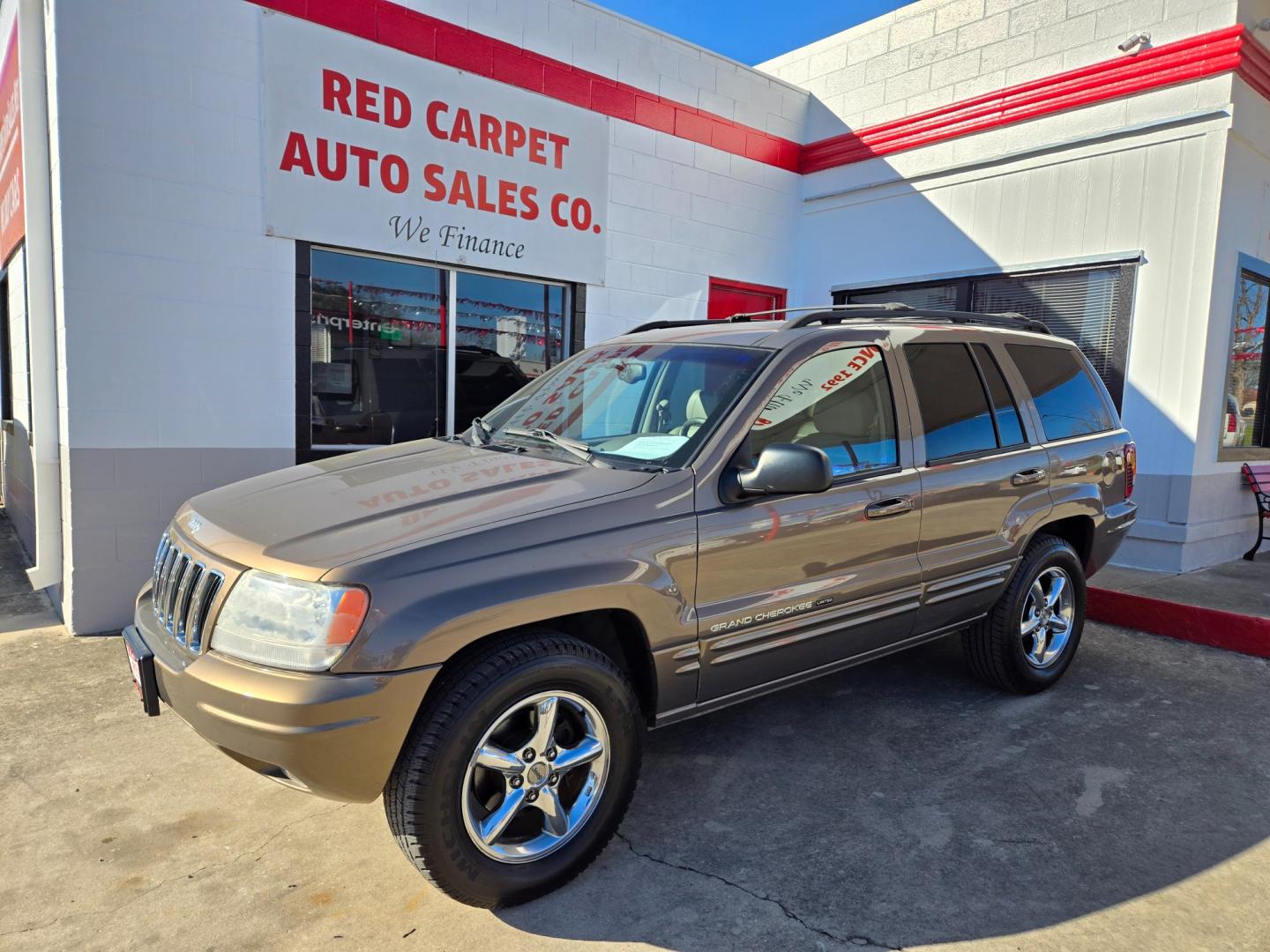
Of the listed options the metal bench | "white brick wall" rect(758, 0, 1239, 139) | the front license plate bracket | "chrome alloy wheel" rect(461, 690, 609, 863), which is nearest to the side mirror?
"chrome alloy wheel" rect(461, 690, 609, 863)

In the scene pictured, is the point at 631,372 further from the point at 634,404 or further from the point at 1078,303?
the point at 1078,303

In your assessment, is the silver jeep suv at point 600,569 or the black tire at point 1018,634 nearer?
the silver jeep suv at point 600,569

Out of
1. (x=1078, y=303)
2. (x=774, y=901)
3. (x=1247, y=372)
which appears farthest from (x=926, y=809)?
(x=1247, y=372)

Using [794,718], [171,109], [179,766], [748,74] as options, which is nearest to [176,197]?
[171,109]

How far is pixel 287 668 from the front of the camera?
7.56 ft

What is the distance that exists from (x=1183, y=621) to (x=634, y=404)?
→ 4299 mm

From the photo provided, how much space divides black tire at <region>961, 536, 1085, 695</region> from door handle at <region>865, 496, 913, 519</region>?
3.31 feet

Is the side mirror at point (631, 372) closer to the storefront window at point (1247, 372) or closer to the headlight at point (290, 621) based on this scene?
the headlight at point (290, 621)

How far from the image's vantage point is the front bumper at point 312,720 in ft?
7.39

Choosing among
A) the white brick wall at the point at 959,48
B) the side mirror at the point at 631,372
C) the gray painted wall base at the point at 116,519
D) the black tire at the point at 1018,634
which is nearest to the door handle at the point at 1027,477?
the black tire at the point at 1018,634

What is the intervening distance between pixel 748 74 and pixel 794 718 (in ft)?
23.8

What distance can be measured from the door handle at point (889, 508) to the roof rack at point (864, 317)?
33.1 inches

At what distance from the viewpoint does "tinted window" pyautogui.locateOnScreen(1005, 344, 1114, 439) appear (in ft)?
14.4

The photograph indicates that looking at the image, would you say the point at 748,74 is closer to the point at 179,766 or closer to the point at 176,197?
the point at 176,197
